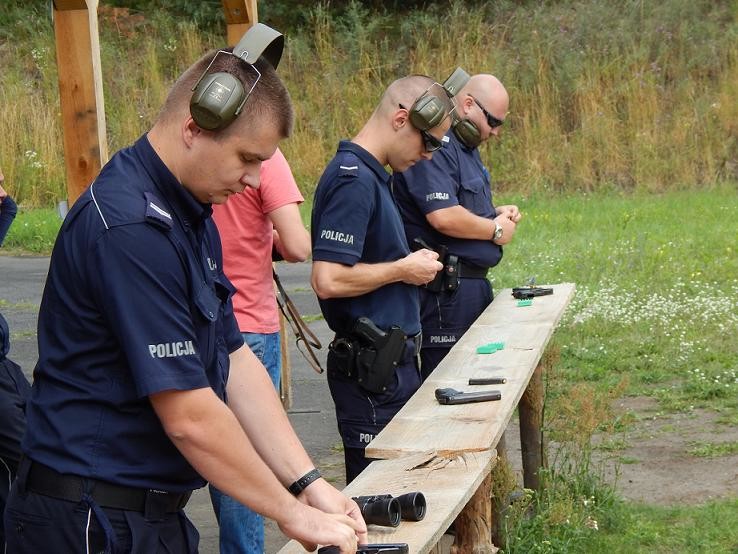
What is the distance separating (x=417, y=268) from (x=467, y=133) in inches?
65.8

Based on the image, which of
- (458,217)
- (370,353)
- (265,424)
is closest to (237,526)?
(370,353)

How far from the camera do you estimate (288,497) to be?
8.21ft

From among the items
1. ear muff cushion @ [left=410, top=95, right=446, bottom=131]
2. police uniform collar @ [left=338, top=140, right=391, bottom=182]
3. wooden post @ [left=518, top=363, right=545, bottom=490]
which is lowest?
wooden post @ [left=518, top=363, right=545, bottom=490]

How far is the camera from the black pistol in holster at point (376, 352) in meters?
4.30

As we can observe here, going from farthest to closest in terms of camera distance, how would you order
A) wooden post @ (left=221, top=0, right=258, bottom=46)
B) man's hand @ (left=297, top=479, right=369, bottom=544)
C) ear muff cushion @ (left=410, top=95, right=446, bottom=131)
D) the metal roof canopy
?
wooden post @ (left=221, top=0, right=258, bottom=46) → the metal roof canopy → ear muff cushion @ (left=410, top=95, right=446, bottom=131) → man's hand @ (left=297, top=479, right=369, bottom=544)

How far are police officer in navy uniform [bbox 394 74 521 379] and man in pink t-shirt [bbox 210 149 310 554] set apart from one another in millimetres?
1024

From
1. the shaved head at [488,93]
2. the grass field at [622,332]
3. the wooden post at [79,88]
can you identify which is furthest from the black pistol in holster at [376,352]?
the shaved head at [488,93]

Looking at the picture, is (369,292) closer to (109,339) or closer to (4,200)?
(4,200)

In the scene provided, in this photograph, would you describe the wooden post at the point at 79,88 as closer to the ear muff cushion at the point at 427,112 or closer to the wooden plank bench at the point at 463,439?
the ear muff cushion at the point at 427,112

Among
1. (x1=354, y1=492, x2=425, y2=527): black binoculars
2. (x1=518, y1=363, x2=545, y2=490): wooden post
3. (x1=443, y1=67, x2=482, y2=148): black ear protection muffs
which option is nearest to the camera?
(x1=354, y1=492, x2=425, y2=527): black binoculars

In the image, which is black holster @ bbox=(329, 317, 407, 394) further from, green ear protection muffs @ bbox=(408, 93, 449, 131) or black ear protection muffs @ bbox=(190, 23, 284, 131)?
black ear protection muffs @ bbox=(190, 23, 284, 131)

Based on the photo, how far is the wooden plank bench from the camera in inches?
128

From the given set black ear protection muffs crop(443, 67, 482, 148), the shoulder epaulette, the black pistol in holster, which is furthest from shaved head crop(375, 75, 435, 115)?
the shoulder epaulette

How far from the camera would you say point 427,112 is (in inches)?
172
